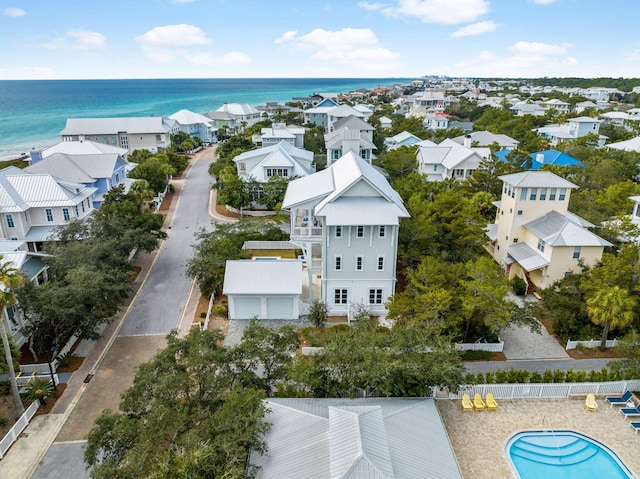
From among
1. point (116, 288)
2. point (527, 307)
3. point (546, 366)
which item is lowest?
point (546, 366)

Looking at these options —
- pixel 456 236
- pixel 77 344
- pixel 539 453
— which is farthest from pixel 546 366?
pixel 77 344

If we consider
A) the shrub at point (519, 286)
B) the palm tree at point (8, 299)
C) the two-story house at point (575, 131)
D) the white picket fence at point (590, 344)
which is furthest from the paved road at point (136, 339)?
the two-story house at point (575, 131)

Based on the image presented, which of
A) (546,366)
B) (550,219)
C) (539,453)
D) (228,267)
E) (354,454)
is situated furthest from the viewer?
(550,219)

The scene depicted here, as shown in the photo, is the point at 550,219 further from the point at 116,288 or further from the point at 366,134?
the point at 366,134

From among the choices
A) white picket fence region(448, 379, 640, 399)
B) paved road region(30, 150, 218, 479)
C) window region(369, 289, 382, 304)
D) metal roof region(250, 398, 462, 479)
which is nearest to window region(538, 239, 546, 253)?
white picket fence region(448, 379, 640, 399)

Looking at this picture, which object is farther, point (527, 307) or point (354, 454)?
point (527, 307)

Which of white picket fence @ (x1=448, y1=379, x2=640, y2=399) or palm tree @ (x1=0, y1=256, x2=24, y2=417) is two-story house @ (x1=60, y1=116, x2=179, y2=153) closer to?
palm tree @ (x1=0, y1=256, x2=24, y2=417)

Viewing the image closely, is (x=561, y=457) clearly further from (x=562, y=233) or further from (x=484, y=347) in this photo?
(x=562, y=233)
